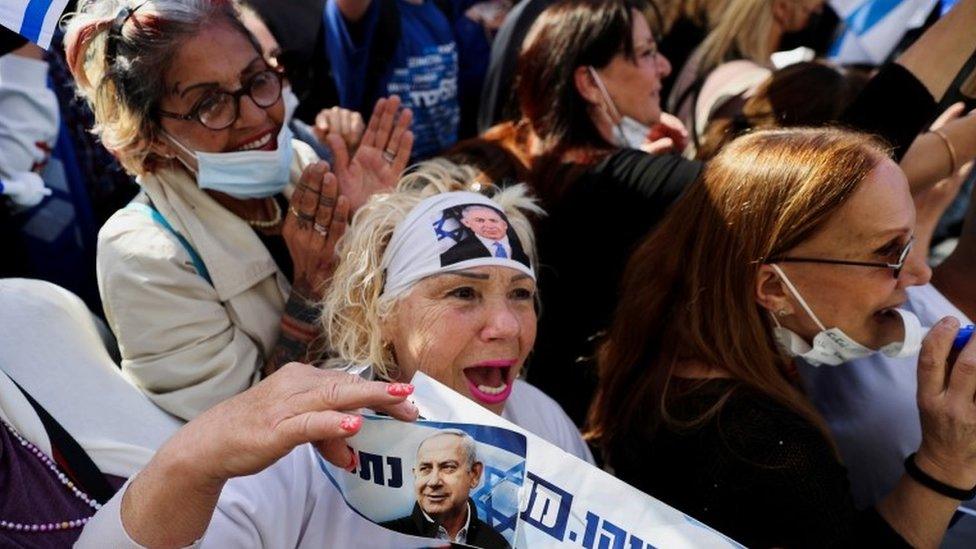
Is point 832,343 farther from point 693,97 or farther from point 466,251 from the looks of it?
point 693,97

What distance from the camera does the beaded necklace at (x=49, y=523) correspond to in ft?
6.41

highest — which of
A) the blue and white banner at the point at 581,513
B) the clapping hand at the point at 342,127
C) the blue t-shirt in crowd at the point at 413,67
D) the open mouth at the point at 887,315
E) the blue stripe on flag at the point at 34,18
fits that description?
the blue stripe on flag at the point at 34,18

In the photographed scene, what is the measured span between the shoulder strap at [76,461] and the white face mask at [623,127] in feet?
6.57

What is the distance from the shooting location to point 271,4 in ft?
11.9

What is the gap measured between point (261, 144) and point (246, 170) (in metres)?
0.08

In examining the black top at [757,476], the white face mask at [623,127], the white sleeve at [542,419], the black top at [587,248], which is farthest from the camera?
the white face mask at [623,127]

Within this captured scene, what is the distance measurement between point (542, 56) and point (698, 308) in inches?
51.1

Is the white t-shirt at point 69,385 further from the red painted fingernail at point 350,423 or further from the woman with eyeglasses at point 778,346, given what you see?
the woman with eyeglasses at point 778,346

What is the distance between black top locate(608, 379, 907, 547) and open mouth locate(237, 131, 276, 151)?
116 cm

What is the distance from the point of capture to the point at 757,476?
7.25 ft

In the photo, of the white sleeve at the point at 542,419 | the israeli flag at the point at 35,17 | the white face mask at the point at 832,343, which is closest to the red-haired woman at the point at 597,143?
the white sleeve at the point at 542,419

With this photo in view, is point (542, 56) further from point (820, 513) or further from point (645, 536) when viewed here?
point (645, 536)

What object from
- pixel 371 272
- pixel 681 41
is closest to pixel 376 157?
pixel 371 272

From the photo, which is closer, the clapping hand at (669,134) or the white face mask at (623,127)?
the white face mask at (623,127)
